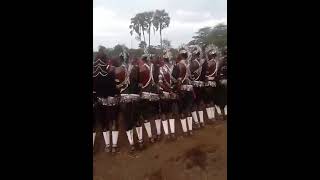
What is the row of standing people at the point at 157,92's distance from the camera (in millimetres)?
3086

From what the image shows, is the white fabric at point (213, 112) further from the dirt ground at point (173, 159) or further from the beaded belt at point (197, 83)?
the beaded belt at point (197, 83)

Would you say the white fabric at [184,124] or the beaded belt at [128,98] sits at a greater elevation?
the beaded belt at [128,98]

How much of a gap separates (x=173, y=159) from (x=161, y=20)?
1054 millimetres

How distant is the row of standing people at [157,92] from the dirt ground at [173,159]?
0.19 feet

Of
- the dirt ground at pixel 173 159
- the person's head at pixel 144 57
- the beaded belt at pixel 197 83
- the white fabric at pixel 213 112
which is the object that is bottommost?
the dirt ground at pixel 173 159

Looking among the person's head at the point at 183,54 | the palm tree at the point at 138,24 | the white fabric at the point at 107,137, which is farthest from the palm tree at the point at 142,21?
the white fabric at the point at 107,137

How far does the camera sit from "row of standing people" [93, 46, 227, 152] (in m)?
3.09

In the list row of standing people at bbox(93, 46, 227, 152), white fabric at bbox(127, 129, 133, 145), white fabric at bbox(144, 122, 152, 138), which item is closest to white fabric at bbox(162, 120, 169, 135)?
row of standing people at bbox(93, 46, 227, 152)

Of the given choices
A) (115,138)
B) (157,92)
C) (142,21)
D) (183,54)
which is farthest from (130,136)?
(142,21)
